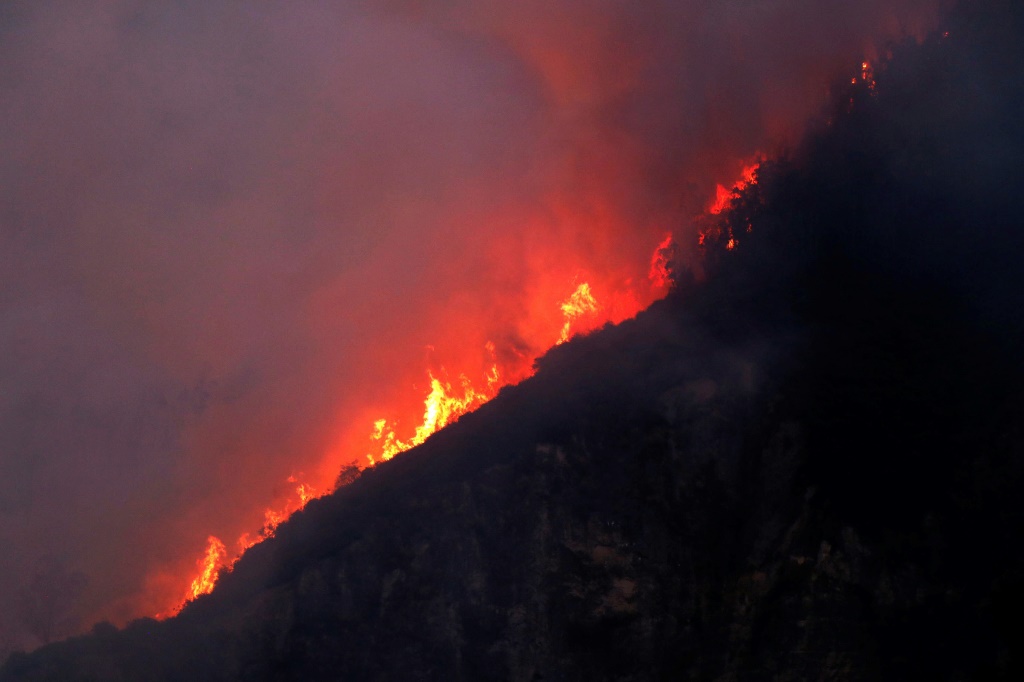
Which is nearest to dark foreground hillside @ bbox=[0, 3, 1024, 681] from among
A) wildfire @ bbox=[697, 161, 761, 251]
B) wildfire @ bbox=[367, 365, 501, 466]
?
wildfire @ bbox=[697, 161, 761, 251]

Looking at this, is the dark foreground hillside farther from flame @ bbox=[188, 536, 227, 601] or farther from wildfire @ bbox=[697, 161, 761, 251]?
flame @ bbox=[188, 536, 227, 601]

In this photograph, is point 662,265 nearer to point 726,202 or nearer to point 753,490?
point 726,202

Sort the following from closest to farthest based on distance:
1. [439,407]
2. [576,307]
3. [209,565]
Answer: [576,307], [439,407], [209,565]

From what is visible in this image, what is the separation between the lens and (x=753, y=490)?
198 feet

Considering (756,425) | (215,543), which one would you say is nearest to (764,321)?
(756,425)

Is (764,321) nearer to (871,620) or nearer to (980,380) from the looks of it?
(980,380)

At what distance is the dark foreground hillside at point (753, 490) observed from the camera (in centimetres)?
5181

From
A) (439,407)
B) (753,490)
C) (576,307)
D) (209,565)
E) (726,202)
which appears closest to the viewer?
(753,490)

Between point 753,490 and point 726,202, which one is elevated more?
point 726,202

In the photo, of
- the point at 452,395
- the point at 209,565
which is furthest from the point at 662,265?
the point at 209,565

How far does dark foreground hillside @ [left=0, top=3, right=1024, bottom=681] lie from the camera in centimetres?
5181

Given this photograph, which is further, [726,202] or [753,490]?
[726,202]

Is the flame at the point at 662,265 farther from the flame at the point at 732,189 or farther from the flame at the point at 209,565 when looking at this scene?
the flame at the point at 209,565

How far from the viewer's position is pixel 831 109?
87.2m
